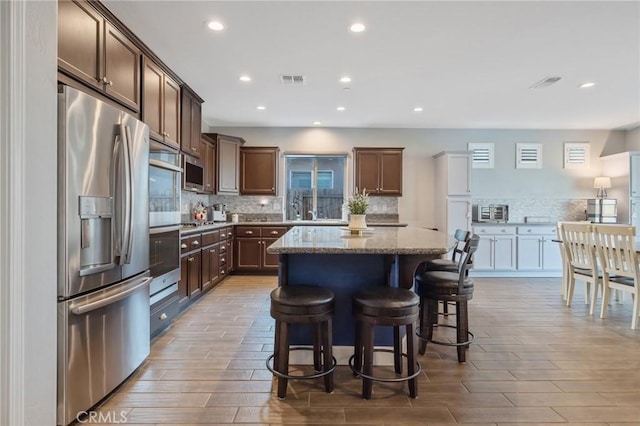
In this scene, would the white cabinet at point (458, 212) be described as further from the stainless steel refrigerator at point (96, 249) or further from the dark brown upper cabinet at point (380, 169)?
the stainless steel refrigerator at point (96, 249)

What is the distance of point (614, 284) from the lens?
3686mm

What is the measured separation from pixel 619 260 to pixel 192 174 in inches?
194

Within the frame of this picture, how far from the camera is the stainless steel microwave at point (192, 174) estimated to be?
14.1 feet

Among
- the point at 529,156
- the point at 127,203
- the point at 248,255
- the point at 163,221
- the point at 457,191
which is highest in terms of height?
the point at 529,156

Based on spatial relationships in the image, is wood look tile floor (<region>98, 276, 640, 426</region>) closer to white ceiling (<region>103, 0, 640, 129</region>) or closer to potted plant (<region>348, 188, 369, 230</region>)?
potted plant (<region>348, 188, 369, 230</region>)

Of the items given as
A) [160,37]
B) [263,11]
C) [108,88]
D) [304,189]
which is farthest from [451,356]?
[304,189]

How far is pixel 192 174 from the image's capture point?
4.63 meters

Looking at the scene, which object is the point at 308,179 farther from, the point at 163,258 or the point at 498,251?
the point at 163,258

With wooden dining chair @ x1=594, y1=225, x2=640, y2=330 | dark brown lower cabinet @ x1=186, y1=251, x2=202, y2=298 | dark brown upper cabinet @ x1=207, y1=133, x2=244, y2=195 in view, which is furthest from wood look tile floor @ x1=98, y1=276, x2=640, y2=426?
dark brown upper cabinet @ x1=207, y1=133, x2=244, y2=195

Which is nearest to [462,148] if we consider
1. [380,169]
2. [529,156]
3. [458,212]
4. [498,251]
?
[529,156]

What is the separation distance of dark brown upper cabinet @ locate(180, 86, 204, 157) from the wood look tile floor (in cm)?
201

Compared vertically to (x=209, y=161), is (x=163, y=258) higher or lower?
lower

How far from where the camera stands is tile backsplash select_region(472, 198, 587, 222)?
6.51m

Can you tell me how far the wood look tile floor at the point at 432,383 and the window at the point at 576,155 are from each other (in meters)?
3.87
